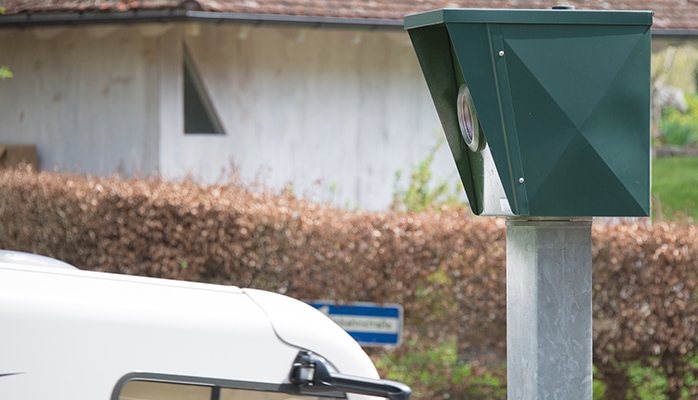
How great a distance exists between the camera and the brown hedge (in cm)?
608

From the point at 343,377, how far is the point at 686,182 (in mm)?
17315

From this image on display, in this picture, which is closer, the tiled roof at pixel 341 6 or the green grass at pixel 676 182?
the tiled roof at pixel 341 6

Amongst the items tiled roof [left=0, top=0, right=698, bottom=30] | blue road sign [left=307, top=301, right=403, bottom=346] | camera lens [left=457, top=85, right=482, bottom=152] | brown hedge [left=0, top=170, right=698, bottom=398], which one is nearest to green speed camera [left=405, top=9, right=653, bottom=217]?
camera lens [left=457, top=85, right=482, bottom=152]

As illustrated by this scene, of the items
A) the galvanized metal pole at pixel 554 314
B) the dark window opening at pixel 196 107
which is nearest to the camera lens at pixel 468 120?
the galvanized metal pole at pixel 554 314

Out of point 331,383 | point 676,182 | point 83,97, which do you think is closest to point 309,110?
point 83,97

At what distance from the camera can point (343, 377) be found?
7.93 ft

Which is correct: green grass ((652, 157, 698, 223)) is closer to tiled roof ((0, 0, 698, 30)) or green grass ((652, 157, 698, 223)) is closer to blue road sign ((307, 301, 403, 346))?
tiled roof ((0, 0, 698, 30))

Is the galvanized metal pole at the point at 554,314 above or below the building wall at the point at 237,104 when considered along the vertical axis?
below

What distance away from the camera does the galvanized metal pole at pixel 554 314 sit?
277cm

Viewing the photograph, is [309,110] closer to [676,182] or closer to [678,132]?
[676,182]

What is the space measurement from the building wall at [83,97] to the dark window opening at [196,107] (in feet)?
1.40

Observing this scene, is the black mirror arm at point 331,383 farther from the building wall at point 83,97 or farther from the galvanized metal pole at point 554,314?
the building wall at point 83,97

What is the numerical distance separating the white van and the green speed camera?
792 millimetres

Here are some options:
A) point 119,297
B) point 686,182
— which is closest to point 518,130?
point 119,297
